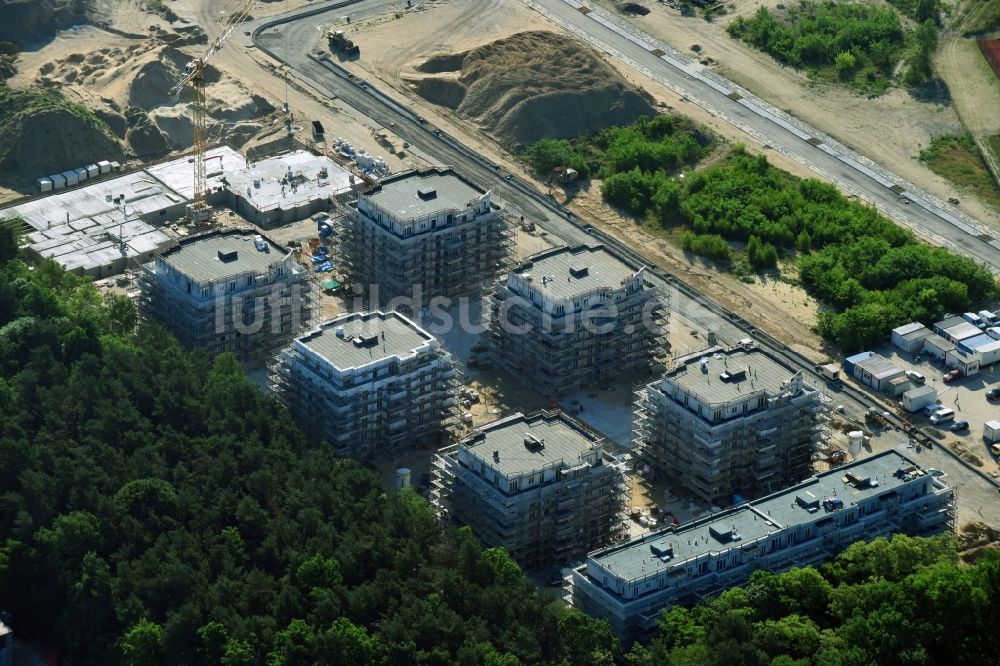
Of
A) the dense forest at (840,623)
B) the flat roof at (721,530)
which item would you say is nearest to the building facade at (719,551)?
the flat roof at (721,530)

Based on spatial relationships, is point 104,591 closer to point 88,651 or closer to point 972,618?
point 88,651

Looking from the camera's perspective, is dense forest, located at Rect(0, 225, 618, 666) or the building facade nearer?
dense forest, located at Rect(0, 225, 618, 666)

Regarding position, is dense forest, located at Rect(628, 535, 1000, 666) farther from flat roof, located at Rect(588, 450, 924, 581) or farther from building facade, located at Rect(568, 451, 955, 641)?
flat roof, located at Rect(588, 450, 924, 581)

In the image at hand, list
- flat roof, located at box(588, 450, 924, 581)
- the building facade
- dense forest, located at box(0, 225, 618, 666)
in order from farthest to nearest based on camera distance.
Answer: flat roof, located at box(588, 450, 924, 581), the building facade, dense forest, located at box(0, 225, 618, 666)

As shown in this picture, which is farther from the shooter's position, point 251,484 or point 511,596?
point 251,484

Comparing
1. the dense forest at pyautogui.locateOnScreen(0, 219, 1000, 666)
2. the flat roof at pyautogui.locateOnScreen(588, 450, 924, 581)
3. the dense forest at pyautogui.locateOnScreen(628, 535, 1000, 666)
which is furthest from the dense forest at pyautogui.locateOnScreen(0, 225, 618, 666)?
the dense forest at pyautogui.locateOnScreen(628, 535, 1000, 666)

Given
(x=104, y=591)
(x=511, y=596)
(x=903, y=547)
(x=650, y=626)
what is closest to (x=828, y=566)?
(x=903, y=547)

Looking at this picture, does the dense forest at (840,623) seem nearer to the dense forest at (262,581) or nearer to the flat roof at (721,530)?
the flat roof at (721,530)
